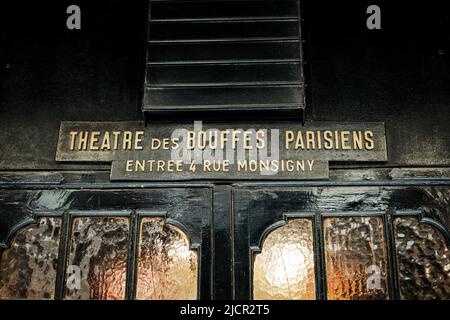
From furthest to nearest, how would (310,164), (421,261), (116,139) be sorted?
(116,139) → (310,164) → (421,261)

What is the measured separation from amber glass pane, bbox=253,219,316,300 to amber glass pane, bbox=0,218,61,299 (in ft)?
4.55

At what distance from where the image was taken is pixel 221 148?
11.9 ft

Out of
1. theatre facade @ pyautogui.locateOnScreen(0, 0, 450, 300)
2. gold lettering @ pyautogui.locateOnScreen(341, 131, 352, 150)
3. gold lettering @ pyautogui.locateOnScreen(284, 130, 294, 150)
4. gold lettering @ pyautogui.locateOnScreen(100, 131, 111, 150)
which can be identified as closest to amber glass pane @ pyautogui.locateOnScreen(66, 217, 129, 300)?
theatre facade @ pyautogui.locateOnScreen(0, 0, 450, 300)

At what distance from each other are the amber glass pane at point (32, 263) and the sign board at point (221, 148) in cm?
54

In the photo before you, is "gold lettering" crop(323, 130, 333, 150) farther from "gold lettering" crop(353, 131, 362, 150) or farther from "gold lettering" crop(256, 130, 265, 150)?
"gold lettering" crop(256, 130, 265, 150)

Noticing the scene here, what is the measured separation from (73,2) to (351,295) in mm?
A: 3129

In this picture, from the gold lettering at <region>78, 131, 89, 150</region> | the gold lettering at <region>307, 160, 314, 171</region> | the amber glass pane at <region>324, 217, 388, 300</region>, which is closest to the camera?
the amber glass pane at <region>324, 217, 388, 300</region>

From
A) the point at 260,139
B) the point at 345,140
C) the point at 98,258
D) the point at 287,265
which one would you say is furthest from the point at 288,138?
the point at 98,258

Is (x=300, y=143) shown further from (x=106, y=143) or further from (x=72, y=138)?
(x=72, y=138)

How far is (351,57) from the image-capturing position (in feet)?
12.7

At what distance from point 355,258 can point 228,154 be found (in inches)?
44.4

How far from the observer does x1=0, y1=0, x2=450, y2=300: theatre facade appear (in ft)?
11.1

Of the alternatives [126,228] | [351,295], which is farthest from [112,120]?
[351,295]

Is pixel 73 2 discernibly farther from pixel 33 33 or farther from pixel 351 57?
pixel 351 57
